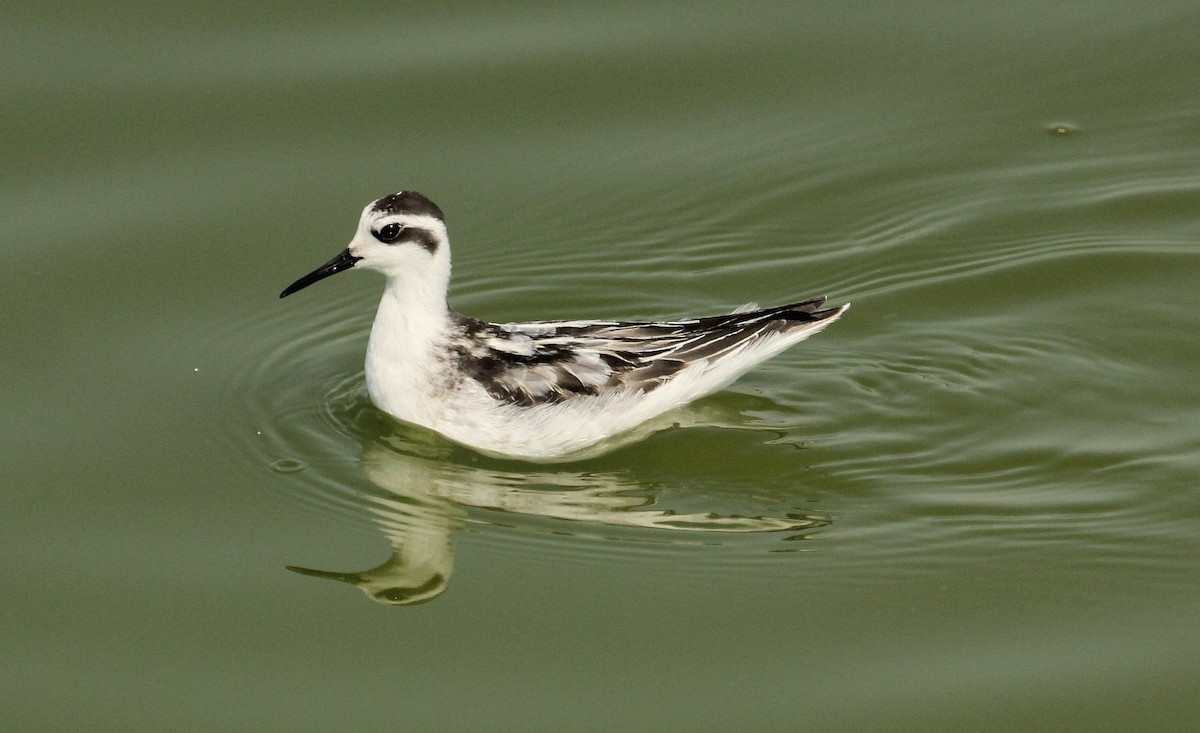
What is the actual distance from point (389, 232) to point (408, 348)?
2.49 feet

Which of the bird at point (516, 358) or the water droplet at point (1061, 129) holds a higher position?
the water droplet at point (1061, 129)

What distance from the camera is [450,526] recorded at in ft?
32.2

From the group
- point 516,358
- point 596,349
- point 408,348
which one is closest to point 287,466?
point 408,348

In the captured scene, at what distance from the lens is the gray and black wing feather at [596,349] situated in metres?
10.6

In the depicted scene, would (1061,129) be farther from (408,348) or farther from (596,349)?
(408,348)

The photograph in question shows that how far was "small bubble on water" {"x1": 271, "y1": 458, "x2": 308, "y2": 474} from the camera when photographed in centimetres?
1035

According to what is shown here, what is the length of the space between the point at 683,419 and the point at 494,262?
242 cm

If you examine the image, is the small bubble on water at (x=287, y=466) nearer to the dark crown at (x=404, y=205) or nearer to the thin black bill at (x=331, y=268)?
the thin black bill at (x=331, y=268)

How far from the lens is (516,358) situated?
1072cm

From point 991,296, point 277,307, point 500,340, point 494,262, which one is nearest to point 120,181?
point 277,307

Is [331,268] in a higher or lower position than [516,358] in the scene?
higher

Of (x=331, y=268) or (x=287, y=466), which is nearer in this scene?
(x=287, y=466)

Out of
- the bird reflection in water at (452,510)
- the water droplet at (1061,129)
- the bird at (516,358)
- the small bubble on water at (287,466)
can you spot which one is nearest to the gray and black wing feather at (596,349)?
the bird at (516,358)

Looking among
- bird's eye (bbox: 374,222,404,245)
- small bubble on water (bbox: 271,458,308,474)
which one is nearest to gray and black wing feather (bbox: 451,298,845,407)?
bird's eye (bbox: 374,222,404,245)
